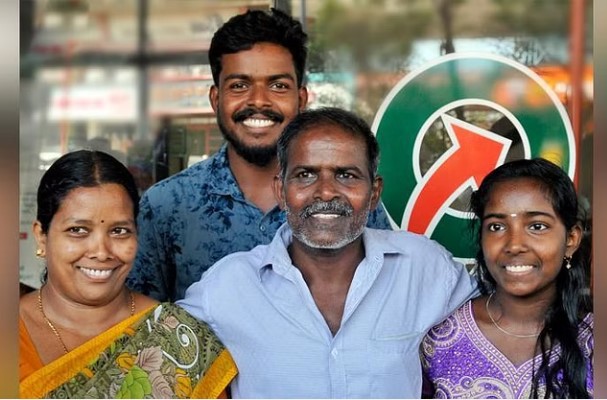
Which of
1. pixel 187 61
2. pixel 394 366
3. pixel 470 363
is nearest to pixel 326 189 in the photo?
pixel 394 366

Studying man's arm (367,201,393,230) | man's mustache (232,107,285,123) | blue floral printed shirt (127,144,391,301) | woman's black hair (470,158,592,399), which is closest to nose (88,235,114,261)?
blue floral printed shirt (127,144,391,301)

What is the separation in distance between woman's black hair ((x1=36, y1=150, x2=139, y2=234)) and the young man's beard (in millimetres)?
769

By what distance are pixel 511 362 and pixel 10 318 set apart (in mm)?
1320

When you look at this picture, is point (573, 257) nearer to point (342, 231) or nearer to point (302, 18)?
point (342, 231)

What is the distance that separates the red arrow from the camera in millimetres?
3719

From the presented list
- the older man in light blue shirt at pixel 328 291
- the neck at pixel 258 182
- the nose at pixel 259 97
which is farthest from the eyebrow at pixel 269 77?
the older man in light blue shirt at pixel 328 291

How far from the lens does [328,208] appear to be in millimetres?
2570

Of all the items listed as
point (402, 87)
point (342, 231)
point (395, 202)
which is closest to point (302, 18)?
point (402, 87)

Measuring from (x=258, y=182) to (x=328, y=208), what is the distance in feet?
2.74

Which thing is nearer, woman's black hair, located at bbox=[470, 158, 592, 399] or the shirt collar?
woman's black hair, located at bbox=[470, 158, 592, 399]

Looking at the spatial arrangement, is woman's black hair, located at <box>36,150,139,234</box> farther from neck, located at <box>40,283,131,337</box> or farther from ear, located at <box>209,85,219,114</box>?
ear, located at <box>209,85,219,114</box>

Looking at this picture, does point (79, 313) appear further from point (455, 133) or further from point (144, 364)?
point (455, 133)

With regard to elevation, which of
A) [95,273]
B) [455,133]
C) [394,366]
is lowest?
[394,366]

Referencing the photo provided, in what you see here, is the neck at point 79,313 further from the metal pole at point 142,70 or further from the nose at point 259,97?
the metal pole at point 142,70
